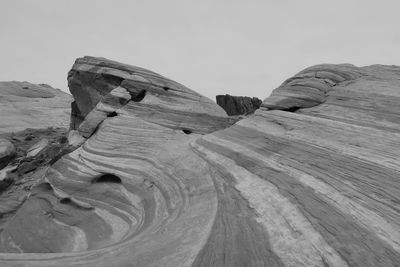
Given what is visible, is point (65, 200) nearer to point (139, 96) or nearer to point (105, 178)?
point (105, 178)

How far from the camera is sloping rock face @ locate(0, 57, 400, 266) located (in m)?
5.74

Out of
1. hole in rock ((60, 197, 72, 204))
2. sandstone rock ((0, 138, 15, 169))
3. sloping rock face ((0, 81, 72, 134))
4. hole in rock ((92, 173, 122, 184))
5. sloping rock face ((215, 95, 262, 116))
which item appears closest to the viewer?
hole in rock ((60, 197, 72, 204))

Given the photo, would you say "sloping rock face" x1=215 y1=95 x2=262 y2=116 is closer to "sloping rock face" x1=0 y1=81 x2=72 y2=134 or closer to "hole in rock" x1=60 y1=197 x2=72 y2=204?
"sloping rock face" x1=0 y1=81 x2=72 y2=134

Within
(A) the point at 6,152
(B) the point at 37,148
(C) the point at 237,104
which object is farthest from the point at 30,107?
(C) the point at 237,104

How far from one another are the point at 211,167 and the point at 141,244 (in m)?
3.53

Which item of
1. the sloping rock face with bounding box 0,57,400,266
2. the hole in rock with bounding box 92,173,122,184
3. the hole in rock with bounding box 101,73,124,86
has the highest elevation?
the hole in rock with bounding box 101,73,124,86

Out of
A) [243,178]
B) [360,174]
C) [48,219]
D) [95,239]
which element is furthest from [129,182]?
[360,174]

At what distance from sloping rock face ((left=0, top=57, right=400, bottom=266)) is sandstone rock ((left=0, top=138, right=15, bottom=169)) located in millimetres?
5334

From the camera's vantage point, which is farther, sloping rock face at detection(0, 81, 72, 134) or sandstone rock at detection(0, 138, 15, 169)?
sloping rock face at detection(0, 81, 72, 134)

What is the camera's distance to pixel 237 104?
27109mm

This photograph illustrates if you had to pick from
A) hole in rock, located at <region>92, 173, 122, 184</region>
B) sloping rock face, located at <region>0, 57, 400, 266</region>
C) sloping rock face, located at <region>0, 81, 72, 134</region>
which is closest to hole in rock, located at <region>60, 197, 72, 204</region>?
sloping rock face, located at <region>0, 57, 400, 266</region>

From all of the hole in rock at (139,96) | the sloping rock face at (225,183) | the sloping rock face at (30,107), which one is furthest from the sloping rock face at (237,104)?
the sloping rock face at (30,107)

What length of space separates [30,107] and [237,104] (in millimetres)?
16994

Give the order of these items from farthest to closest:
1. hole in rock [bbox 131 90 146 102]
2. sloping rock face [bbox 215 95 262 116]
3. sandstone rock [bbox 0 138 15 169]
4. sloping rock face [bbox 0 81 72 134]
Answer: sloping rock face [bbox 215 95 262 116]
sloping rock face [bbox 0 81 72 134]
sandstone rock [bbox 0 138 15 169]
hole in rock [bbox 131 90 146 102]
